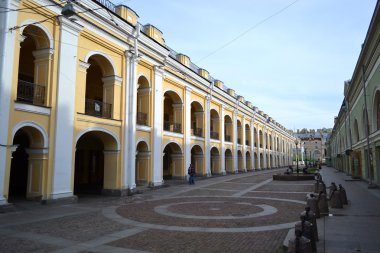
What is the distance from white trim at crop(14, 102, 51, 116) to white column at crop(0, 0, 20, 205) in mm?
453

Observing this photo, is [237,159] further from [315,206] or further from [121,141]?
[315,206]

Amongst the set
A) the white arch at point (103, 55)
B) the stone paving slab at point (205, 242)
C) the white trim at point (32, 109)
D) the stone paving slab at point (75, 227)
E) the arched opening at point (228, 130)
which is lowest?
the stone paving slab at point (205, 242)

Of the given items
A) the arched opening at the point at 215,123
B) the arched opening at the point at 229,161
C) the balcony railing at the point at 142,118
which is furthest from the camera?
the arched opening at the point at 229,161

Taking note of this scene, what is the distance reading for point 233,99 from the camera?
35656 millimetres

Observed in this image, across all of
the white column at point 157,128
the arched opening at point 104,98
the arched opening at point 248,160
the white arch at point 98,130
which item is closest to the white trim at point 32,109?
the white arch at point 98,130

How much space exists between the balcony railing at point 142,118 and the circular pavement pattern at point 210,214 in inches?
248

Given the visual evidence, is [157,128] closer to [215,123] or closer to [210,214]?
[210,214]

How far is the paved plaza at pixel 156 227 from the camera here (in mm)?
6574

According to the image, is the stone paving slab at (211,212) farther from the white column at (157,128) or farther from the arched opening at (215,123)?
the arched opening at (215,123)

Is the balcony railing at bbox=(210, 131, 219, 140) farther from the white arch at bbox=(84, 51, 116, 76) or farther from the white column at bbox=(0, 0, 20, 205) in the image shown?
the white column at bbox=(0, 0, 20, 205)

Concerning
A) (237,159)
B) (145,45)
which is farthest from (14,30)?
(237,159)

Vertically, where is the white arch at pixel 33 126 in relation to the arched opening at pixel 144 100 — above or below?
below

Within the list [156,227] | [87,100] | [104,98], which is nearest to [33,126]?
[87,100]

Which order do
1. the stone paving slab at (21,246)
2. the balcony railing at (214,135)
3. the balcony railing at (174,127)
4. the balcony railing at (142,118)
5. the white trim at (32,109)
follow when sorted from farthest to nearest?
the balcony railing at (214,135) → the balcony railing at (174,127) → the balcony railing at (142,118) → the white trim at (32,109) → the stone paving slab at (21,246)
